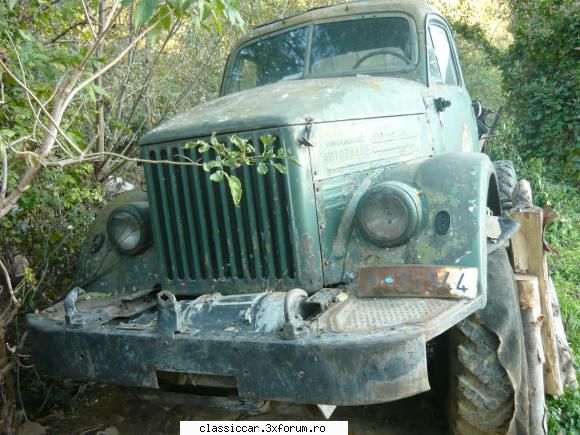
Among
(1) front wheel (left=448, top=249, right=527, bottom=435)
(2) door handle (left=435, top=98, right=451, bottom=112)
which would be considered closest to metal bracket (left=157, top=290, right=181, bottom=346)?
(1) front wheel (left=448, top=249, right=527, bottom=435)

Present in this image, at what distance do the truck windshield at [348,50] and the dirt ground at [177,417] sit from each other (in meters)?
2.12

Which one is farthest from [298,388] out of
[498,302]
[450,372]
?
[498,302]

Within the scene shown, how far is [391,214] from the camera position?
8.66ft

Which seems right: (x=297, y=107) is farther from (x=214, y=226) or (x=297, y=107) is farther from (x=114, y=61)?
(x=114, y=61)

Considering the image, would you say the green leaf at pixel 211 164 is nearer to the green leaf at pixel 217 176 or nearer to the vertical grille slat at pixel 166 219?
the green leaf at pixel 217 176

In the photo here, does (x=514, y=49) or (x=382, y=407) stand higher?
(x=514, y=49)

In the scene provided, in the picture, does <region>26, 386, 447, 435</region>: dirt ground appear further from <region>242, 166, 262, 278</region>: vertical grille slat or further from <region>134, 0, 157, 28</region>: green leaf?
<region>134, 0, 157, 28</region>: green leaf

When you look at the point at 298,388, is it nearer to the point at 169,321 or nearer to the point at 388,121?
the point at 169,321

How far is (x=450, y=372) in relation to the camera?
9.16 feet

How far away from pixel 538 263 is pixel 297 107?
6.29 feet

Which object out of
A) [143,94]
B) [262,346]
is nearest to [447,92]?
[262,346]

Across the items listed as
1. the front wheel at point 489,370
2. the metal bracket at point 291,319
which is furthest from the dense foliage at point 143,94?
the metal bracket at point 291,319

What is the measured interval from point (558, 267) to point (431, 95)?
2888mm

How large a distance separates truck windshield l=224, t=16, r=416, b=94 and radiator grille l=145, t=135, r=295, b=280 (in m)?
1.45
